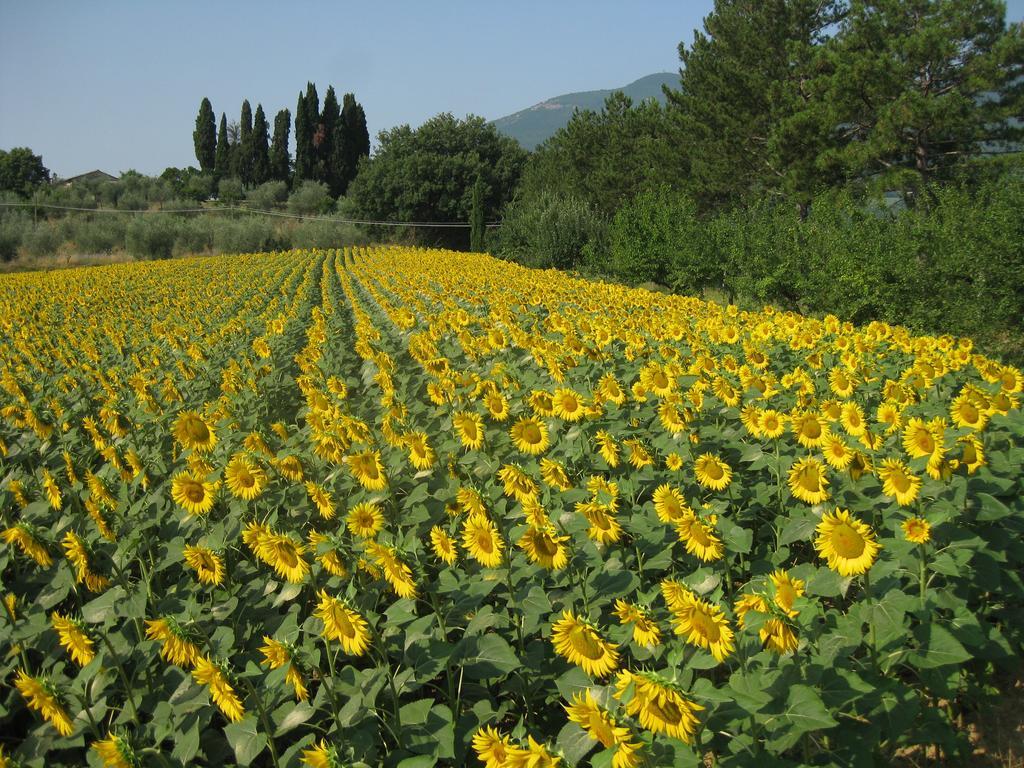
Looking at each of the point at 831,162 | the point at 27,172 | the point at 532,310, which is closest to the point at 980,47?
the point at 831,162

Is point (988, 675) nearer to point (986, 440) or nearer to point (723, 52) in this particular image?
point (986, 440)

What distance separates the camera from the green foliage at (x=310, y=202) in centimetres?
5156

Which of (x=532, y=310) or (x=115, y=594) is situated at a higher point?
(x=532, y=310)

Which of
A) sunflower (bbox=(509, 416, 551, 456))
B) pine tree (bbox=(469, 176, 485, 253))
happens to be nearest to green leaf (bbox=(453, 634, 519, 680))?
sunflower (bbox=(509, 416, 551, 456))

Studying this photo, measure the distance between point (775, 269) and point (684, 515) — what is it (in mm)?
10988

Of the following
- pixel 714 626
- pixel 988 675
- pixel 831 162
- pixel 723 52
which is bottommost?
pixel 988 675

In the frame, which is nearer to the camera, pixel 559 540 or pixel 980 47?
pixel 559 540

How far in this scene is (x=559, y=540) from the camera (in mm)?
2045

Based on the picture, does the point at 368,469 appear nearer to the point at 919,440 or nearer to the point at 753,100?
the point at 919,440

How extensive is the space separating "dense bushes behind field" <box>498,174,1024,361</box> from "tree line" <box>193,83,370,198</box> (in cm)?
5028

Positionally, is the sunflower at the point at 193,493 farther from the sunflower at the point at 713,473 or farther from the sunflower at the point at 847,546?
the sunflower at the point at 847,546

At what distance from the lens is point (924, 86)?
14727 mm

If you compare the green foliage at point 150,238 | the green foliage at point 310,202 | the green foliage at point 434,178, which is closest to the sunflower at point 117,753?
the green foliage at point 150,238

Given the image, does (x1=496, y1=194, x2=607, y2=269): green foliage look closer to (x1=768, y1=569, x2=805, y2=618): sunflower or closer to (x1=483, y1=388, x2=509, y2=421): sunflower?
(x1=483, y1=388, x2=509, y2=421): sunflower
